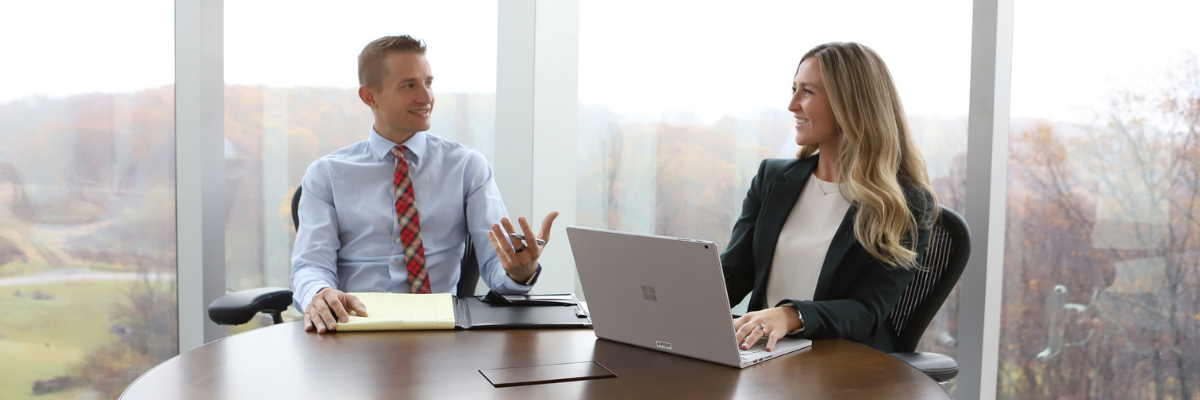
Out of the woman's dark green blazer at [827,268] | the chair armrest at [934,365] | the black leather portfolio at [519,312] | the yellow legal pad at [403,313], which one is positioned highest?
the woman's dark green blazer at [827,268]

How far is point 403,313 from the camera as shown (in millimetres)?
1611

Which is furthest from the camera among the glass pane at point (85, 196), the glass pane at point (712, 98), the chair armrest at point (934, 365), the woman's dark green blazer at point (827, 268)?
the glass pane at point (712, 98)

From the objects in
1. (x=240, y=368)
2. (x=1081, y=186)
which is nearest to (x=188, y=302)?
(x=240, y=368)

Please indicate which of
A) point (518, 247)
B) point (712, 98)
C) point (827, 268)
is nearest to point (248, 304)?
point (518, 247)

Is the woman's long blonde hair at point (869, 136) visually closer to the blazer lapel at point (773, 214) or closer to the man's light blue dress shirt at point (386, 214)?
the blazer lapel at point (773, 214)

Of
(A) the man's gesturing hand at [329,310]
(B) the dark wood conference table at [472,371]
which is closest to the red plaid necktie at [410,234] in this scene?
(A) the man's gesturing hand at [329,310]

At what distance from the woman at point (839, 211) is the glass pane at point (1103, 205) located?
3.03ft

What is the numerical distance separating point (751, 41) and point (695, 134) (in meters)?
0.43

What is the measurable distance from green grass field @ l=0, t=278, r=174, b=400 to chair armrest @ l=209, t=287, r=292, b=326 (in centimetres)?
115

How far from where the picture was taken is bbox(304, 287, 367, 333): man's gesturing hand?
153 centimetres

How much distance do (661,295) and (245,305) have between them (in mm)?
1142

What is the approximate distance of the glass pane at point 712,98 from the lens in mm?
2781

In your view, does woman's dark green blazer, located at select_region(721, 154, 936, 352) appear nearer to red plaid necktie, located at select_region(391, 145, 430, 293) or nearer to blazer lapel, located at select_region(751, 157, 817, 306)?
blazer lapel, located at select_region(751, 157, 817, 306)

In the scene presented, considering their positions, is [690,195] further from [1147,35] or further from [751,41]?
[1147,35]
